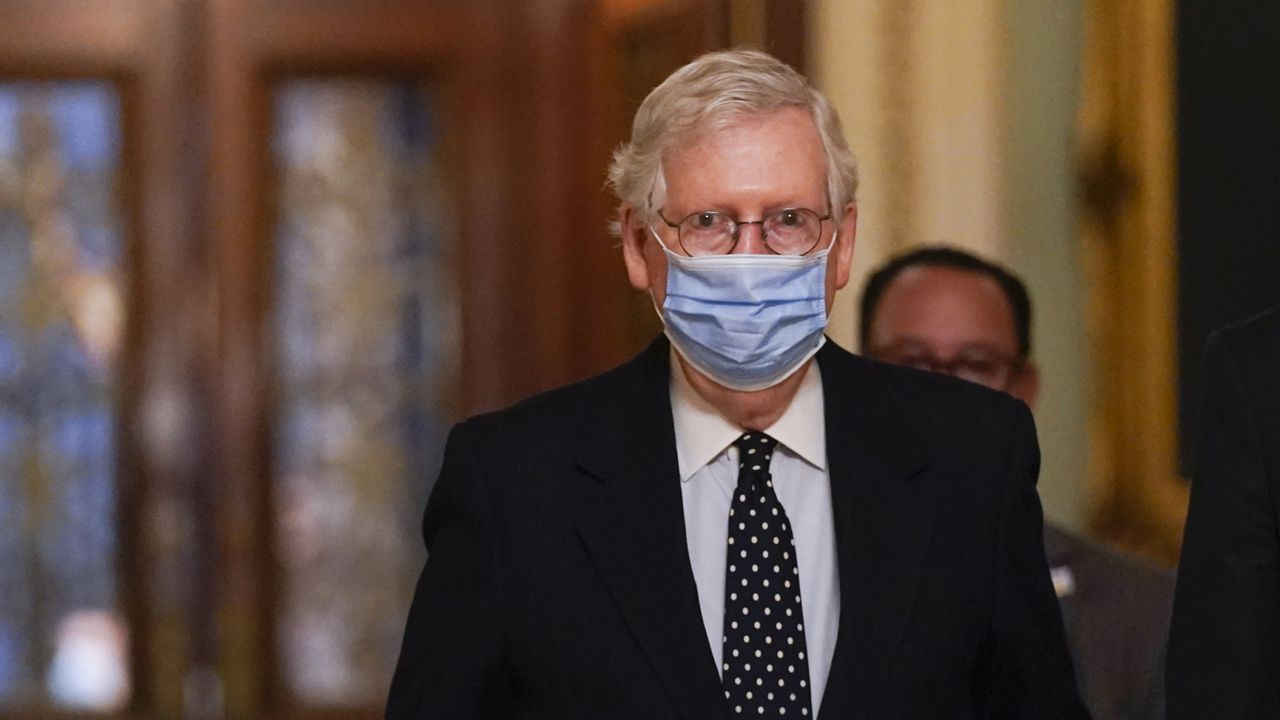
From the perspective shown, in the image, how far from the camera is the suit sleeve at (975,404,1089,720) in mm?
2373

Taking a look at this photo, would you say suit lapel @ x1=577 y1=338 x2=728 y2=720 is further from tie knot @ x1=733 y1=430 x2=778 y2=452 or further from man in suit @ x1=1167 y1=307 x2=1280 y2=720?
man in suit @ x1=1167 y1=307 x2=1280 y2=720

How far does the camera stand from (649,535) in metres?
2.38

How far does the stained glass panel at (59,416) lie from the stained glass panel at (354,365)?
1.70 feet

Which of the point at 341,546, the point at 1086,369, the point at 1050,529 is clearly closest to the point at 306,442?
the point at 341,546

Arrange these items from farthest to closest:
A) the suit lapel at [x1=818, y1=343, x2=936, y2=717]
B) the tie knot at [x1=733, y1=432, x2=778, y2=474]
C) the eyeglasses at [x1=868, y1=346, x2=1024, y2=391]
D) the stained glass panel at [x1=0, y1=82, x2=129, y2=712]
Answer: the stained glass panel at [x1=0, y1=82, x2=129, y2=712], the eyeglasses at [x1=868, y1=346, x2=1024, y2=391], the tie knot at [x1=733, y1=432, x2=778, y2=474], the suit lapel at [x1=818, y1=343, x2=936, y2=717]

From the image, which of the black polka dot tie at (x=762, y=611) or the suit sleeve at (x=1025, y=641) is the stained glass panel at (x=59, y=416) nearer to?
the black polka dot tie at (x=762, y=611)

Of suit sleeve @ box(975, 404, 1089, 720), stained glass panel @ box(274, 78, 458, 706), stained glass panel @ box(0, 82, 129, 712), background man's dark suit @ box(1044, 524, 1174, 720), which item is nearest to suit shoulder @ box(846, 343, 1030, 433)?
suit sleeve @ box(975, 404, 1089, 720)

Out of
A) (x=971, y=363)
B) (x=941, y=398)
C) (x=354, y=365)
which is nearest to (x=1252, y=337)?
(x=941, y=398)

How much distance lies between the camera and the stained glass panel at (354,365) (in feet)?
19.1

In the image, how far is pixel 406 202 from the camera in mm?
5922

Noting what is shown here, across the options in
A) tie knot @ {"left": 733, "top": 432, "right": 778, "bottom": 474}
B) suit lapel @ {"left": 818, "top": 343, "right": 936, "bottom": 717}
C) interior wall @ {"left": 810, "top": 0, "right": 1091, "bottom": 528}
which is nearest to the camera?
suit lapel @ {"left": 818, "top": 343, "right": 936, "bottom": 717}

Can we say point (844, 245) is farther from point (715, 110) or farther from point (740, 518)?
point (740, 518)

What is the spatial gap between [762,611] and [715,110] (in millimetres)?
595

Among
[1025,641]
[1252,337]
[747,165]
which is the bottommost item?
[1025,641]
